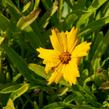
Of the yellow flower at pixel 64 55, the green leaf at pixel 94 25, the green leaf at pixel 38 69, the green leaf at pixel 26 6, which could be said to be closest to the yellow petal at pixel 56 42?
the yellow flower at pixel 64 55

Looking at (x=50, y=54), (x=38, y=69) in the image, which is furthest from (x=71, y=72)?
(x=38, y=69)

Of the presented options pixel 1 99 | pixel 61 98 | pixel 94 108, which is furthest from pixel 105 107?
pixel 1 99

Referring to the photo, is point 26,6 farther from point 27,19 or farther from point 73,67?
point 73,67

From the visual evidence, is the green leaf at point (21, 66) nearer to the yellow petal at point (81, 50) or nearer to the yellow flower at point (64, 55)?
the yellow flower at point (64, 55)

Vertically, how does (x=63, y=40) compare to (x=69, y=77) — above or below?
above

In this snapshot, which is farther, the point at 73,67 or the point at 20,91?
the point at 20,91

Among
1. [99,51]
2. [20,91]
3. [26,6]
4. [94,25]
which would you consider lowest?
[20,91]

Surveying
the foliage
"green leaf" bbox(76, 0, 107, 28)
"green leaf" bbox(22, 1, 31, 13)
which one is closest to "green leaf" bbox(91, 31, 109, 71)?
the foliage

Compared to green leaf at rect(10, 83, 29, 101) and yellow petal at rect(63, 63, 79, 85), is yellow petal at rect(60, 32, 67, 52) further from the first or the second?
green leaf at rect(10, 83, 29, 101)
